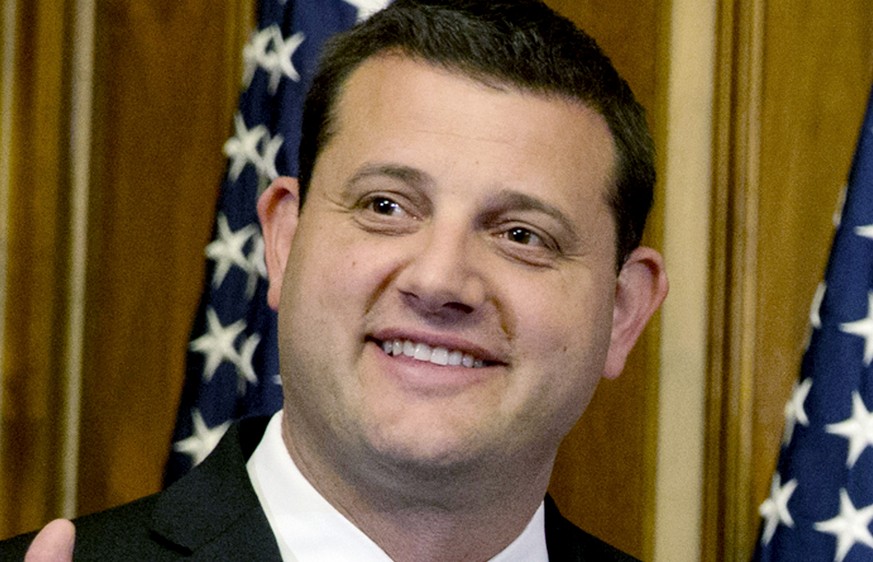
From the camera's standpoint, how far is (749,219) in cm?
256

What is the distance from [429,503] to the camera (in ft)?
5.41

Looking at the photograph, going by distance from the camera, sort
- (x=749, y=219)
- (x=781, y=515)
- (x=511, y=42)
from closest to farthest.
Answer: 1. (x=511, y=42)
2. (x=781, y=515)
3. (x=749, y=219)

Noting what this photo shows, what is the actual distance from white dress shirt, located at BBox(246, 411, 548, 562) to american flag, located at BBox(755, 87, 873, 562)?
65 cm

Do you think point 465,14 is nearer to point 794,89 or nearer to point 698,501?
point 794,89

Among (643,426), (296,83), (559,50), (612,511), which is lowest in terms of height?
(612,511)

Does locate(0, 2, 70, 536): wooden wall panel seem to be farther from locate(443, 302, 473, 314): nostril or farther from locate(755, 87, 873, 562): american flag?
locate(755, 87, 873, 562): american flag

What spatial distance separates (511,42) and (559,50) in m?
0.08

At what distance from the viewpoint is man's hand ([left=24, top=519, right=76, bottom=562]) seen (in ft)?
3.76

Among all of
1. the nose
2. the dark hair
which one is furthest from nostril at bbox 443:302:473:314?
the dark hair

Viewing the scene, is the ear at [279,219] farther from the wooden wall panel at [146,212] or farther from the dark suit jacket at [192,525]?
the wooden wall panel at [146,212]

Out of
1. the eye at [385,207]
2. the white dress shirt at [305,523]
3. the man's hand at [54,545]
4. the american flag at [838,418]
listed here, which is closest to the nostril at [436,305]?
the eye at [385,207]

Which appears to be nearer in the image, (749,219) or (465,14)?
(465,14)

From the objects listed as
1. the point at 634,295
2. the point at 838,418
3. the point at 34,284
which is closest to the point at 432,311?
the point at 634,295

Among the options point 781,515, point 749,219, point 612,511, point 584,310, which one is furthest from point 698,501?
point 584,310
